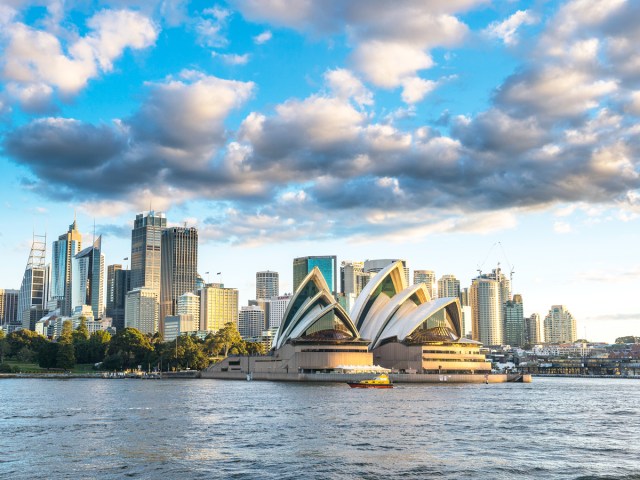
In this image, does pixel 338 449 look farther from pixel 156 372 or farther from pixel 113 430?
pixel 156 372

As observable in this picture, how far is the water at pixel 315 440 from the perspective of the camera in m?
36.7

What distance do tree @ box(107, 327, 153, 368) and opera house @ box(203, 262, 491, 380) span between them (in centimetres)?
2644

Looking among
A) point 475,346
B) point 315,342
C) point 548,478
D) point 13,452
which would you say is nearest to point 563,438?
point 548,478

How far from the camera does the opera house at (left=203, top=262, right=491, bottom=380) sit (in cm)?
13862

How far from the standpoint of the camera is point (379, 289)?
153 m

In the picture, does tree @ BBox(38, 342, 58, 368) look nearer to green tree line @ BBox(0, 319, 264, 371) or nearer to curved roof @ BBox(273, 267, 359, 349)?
green tree line @ BBox(0, 319, 264, 371)

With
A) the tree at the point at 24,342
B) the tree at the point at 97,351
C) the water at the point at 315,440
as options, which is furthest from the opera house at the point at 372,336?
the water at the point at 315,440

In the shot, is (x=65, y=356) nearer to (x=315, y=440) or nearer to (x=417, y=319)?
(x=417, y=319)

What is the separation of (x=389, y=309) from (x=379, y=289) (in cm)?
643

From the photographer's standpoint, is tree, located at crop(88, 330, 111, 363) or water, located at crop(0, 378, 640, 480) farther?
tree, located at crop(88, 330, 111, 363)

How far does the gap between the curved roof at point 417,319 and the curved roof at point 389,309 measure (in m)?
1.07

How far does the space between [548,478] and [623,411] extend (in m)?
39.8

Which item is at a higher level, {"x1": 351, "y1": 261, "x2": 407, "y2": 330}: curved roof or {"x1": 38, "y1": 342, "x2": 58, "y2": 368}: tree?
{"x1": 351, "y1": 261, "x2": 407, "y2": 330}: curved roof

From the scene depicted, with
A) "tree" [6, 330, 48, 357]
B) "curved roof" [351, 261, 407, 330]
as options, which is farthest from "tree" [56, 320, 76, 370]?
"curved roof" [351, 261, 407, 330]
